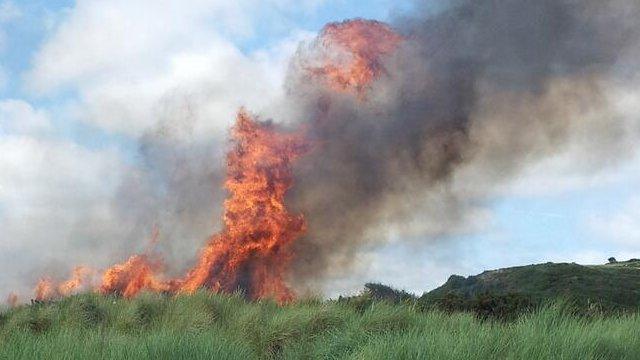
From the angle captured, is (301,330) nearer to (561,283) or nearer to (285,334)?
(285,334)

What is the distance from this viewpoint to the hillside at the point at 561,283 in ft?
92.9

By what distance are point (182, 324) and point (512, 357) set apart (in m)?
8.84

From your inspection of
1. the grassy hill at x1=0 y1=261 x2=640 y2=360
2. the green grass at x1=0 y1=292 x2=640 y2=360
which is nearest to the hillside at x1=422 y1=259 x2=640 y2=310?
the grassy hill at x1=0 y1=261 x2=640 y2=360

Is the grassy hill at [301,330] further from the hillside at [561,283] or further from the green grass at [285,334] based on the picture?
the hillside at [561,283]

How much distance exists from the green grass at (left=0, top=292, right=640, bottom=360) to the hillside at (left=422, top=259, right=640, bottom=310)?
12141 mm

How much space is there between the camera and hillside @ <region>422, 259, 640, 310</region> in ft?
92.9

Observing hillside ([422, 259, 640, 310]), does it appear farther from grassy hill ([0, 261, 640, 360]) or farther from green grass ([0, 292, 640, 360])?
green grass ([0, 292, 640, 360])

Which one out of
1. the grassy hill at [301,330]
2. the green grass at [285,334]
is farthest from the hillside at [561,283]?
the green grass at [285,334]

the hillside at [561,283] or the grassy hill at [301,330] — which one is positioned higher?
the hillside at [561,283]

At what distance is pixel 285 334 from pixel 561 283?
19.4m

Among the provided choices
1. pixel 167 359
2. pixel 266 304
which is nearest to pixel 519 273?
pixel 266 304

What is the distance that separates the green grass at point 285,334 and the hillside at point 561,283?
39.8 ft

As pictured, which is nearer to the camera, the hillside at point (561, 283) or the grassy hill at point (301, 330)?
the grassy hill at point (301, 330)

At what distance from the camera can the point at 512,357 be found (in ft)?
29.2
